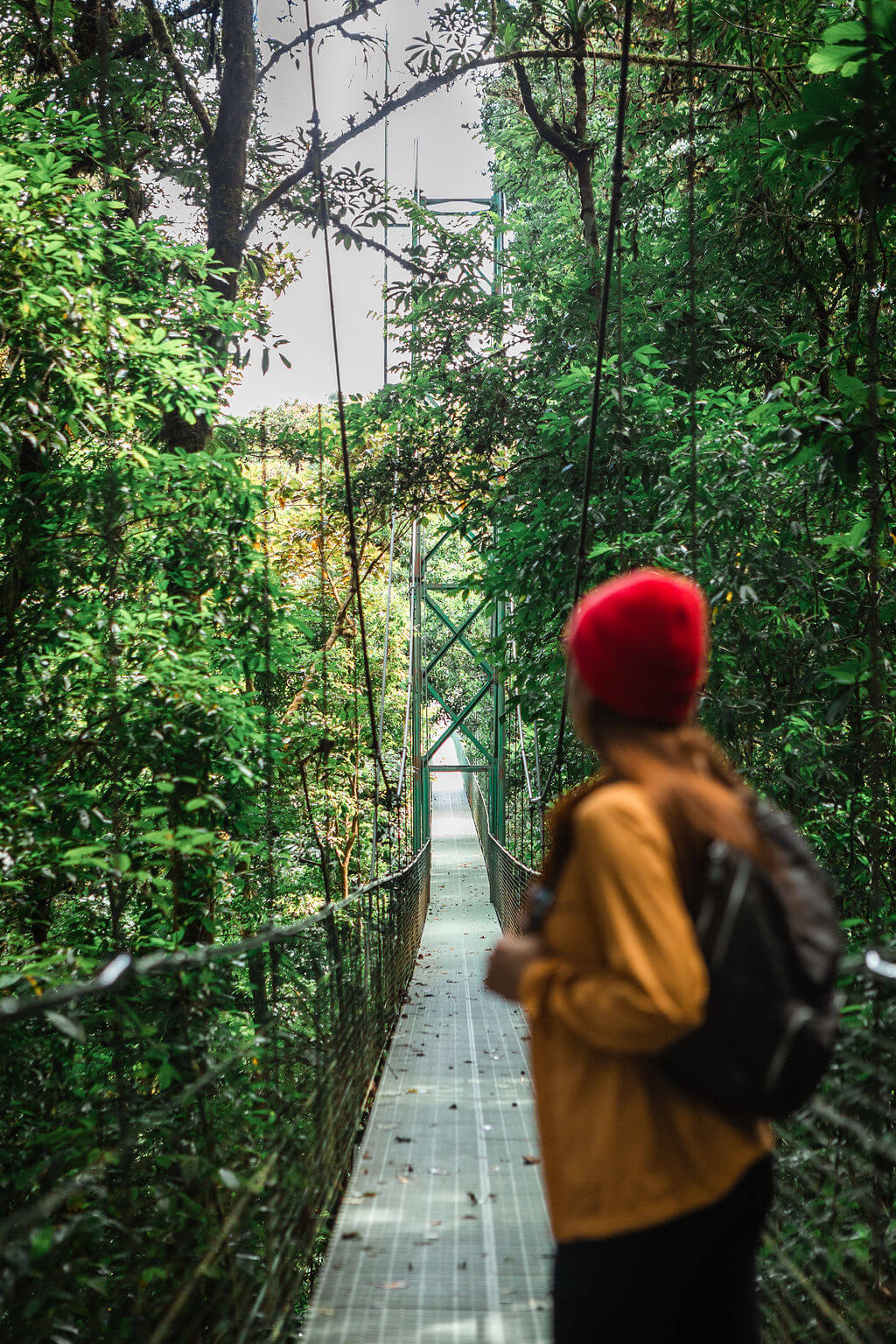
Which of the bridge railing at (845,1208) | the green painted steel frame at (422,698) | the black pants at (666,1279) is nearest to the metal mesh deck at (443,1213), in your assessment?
the bridge railing at (845,1208)

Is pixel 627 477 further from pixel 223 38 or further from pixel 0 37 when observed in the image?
pixel 0 37

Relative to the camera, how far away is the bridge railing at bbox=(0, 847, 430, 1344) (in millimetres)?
1375

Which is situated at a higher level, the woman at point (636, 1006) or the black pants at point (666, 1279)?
the woman at point (636, 1006)

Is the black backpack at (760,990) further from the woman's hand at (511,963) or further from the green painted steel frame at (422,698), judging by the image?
the green painted steel frame at (422,698)

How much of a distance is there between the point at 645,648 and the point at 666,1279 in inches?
21.6

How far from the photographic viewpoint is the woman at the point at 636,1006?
2.65 ft

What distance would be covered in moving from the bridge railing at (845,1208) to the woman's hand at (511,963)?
535 millimetres

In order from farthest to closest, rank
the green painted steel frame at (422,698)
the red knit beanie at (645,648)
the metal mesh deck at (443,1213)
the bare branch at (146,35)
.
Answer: the green painted steel frame at (422,698) < the bare branch at (146,35) < the metal mesh deck at (443,1213) < the red knit beanie at (645,648)

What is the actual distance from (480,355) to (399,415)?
0.68m

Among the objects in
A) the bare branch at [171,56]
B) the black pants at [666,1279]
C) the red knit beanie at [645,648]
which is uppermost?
the bare branch at [171,56]

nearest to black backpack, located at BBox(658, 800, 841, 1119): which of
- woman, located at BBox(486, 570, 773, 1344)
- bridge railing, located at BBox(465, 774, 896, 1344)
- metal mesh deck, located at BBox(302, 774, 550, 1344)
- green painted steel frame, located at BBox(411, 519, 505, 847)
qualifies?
woman, located at BBox(486, 570, 773, 1344)

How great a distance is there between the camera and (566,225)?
345 inches

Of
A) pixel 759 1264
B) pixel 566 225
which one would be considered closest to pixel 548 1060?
pixel 759 1264

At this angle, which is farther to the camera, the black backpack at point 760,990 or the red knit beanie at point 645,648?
the red knit beanie at point 645,648
